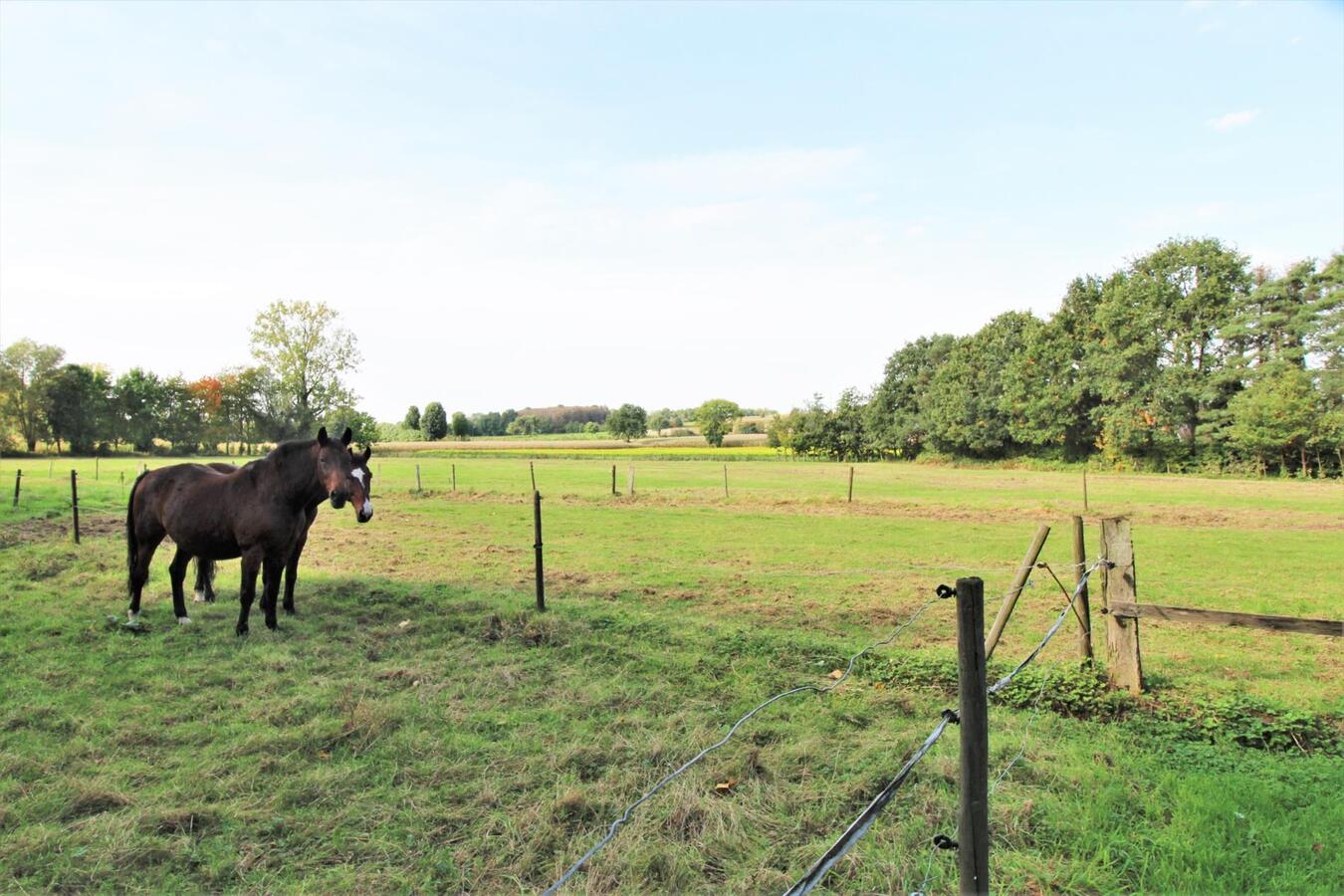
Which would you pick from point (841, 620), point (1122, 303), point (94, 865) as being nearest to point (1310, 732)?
point (841, 620)

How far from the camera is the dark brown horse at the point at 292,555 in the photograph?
24.2 ft

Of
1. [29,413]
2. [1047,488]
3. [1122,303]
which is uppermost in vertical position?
[1122,303]

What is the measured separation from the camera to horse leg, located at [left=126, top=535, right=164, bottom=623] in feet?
24.0

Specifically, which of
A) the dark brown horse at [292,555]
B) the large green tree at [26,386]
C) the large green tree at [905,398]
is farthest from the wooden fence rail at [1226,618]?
the large green tree at [26,386]

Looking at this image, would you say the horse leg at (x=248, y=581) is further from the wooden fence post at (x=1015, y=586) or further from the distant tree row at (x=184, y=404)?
the distant tree row at (x=184, y=404)

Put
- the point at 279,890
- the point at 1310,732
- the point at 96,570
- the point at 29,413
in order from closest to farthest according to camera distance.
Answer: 1. the point at 279,890
2. the point at 1310,732
3. the point at 96,570
4. the point at 29,413

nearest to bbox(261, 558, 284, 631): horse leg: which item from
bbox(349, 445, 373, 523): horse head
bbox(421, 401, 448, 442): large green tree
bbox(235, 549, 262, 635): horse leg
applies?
bbox(235, 549, 262, 635): horse leg

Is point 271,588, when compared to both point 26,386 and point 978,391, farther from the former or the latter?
point 26,386

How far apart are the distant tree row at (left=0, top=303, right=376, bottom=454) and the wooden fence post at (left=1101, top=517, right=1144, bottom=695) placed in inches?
2680

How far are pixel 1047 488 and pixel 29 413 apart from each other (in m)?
81.6

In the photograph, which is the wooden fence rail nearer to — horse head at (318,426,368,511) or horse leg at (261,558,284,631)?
horse head at (318,426,368,511)

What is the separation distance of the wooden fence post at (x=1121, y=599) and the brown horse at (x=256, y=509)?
7089 mm

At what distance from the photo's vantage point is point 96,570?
10.0 meters

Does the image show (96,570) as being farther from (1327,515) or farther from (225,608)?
(1327,515)
